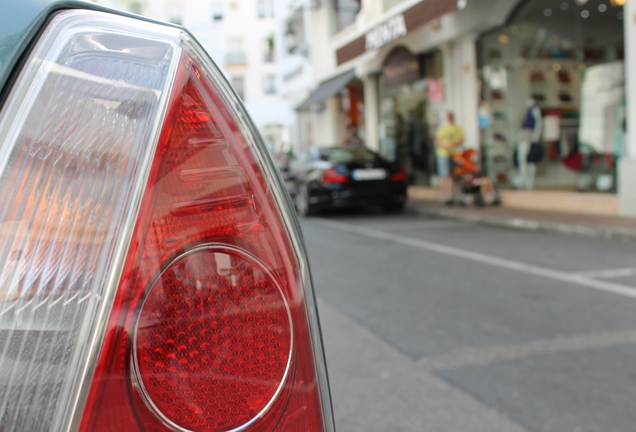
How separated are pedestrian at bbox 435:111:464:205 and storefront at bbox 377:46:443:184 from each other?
7.66 ft

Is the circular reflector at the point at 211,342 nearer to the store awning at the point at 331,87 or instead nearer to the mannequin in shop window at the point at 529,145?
the mannequin in shop window at the point at 529,145

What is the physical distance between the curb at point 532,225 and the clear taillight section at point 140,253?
8062 mm

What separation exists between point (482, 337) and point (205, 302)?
3.59 meters

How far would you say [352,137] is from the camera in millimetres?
20938

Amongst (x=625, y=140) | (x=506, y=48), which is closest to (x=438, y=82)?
(x=506, y=48)

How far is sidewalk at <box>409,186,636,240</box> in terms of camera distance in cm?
866

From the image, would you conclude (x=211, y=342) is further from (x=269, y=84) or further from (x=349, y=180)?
(x=269, y=84)

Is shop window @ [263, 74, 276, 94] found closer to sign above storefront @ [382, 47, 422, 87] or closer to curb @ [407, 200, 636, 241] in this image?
sign above storefront @ [382, 47, 422, 87]

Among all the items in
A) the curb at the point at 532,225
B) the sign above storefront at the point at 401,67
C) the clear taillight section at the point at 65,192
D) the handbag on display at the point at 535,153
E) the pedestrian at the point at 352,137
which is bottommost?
the curb at the point at 532,225

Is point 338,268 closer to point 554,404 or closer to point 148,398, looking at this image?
point 554,404

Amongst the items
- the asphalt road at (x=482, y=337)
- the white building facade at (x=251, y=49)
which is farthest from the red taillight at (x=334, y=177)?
the white building facade at (x=251, y=49)

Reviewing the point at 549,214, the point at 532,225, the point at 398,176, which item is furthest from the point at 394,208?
the point at 532,225

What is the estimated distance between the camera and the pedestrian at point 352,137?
806 inches

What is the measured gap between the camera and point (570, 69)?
1122 centimetres
